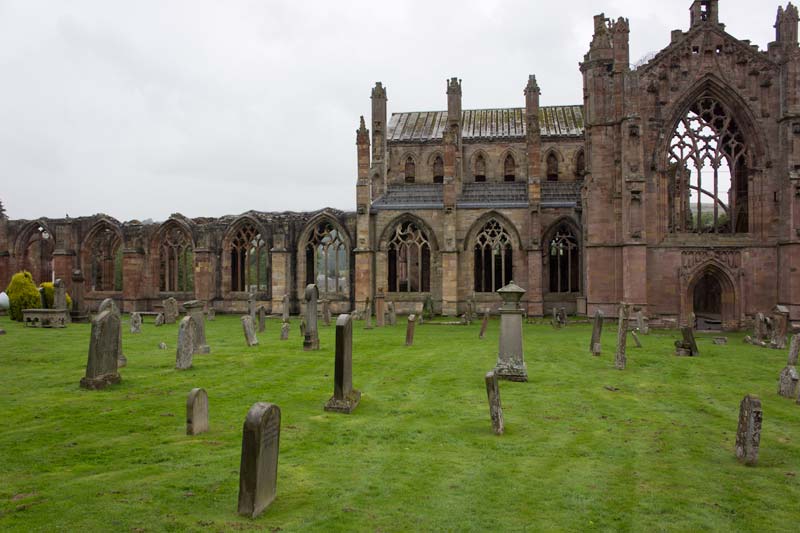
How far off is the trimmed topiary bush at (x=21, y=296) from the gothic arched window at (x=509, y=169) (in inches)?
1061

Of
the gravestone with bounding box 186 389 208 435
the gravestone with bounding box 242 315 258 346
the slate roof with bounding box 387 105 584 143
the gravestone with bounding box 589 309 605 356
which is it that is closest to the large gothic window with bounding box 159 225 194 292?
the slate roof with bounding box 387 105 584 143

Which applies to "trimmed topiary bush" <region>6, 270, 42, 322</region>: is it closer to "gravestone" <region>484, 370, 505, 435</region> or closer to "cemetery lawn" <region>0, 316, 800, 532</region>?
"cemetery lawn" <region>0, 316, 800, 532</region>

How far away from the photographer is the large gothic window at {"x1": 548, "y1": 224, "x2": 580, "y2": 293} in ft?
107

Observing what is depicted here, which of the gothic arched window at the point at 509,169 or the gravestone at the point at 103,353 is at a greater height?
the gothic arched window at the point at 509,169

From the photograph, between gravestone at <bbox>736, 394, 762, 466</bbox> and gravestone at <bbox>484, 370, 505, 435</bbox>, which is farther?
gravestone at <bbox>484, 370, 505, 435</bbox>

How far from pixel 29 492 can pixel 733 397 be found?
11555mm

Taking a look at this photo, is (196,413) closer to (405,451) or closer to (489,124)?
(405,451)

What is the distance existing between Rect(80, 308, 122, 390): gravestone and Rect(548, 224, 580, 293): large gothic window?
24.9 meters

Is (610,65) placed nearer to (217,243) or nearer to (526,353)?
(526,353)

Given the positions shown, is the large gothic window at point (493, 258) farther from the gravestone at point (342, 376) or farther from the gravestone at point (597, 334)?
the gravestone at point (342, 376)

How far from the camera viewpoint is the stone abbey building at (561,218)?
2609 cm

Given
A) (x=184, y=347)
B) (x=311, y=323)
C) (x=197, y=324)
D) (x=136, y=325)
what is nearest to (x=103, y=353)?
(x=184, y=347)

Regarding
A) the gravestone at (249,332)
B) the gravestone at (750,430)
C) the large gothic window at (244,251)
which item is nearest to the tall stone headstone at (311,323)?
the gravestone at (249,332)

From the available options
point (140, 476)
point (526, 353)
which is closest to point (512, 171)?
point (526, 353)
